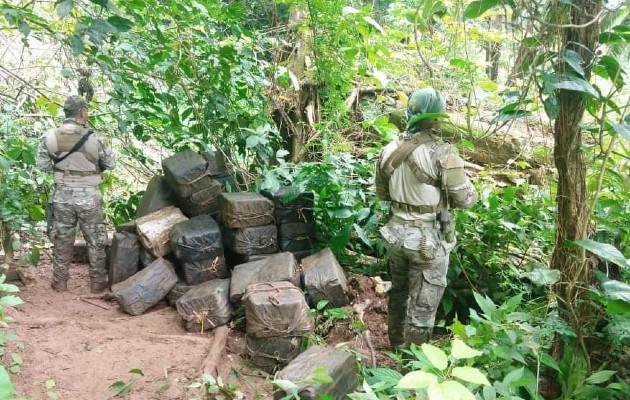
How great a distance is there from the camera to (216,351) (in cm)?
395

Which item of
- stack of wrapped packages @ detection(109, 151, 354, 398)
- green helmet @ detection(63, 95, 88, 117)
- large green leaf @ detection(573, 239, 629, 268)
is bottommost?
stack of wrapped packages @ detection(109, 151, 354, 398)

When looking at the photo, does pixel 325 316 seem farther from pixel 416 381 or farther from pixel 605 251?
pixel 416 381

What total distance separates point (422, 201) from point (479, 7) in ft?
4.64

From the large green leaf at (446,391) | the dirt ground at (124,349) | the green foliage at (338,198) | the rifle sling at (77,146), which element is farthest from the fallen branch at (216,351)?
the large green leaf at (446,391)

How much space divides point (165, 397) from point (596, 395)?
8.17 ft

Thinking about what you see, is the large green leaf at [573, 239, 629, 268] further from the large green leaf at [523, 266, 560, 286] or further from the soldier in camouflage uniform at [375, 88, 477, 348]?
the soldier in camouflage uniform at [375, 88, 477, 348]

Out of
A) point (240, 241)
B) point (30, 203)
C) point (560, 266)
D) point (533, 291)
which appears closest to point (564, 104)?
point (560, 266)

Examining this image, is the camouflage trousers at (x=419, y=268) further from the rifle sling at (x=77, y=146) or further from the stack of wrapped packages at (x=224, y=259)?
the rifle sling at (x=77, y=146)

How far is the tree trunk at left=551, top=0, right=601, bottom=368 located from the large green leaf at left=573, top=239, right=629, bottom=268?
0.47 ft

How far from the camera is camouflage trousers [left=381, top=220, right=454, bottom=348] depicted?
3768 millimetres

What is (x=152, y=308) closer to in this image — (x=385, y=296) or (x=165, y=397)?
(x=165, y=397)

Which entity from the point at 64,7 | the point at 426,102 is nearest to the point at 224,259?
the point at 426,102

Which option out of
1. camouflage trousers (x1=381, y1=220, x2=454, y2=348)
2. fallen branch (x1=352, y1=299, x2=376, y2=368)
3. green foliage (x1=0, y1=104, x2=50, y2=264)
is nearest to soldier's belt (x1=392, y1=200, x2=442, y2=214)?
camouflage trousers (x1=381, y1=220, x2=454, y2=348)

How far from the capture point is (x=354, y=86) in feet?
23.8
